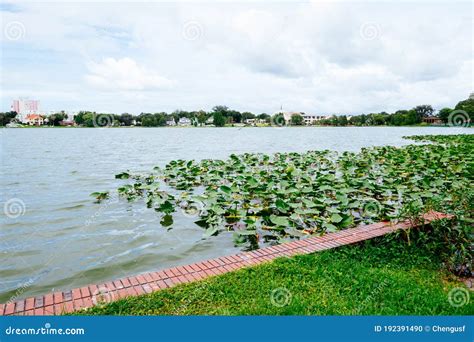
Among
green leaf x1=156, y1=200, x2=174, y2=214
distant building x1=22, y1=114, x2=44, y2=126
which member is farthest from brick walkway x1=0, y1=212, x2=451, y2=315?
distant building x1=22, y1=114, x2=44, y2=126

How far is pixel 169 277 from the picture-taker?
3410 millimetres

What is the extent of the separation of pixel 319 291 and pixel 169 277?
4.90 ft

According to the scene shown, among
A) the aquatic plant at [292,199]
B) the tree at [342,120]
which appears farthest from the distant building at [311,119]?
the aquatic plant at [292,199]

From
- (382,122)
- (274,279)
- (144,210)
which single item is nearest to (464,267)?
(274,279)

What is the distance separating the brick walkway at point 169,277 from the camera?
2.84m

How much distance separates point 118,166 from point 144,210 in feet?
24.8

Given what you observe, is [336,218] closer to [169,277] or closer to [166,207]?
[169,277]

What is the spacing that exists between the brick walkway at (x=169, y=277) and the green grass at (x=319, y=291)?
162 millimetres

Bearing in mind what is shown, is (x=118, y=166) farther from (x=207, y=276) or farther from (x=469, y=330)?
(x=469, y=330)

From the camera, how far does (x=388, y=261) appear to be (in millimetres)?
3977

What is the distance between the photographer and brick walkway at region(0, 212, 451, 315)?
2.84m

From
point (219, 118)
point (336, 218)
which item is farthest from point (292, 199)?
point (219, 118)

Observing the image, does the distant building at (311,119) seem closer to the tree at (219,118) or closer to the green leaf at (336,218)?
the tree at (219,118)

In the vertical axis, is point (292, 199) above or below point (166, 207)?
above
